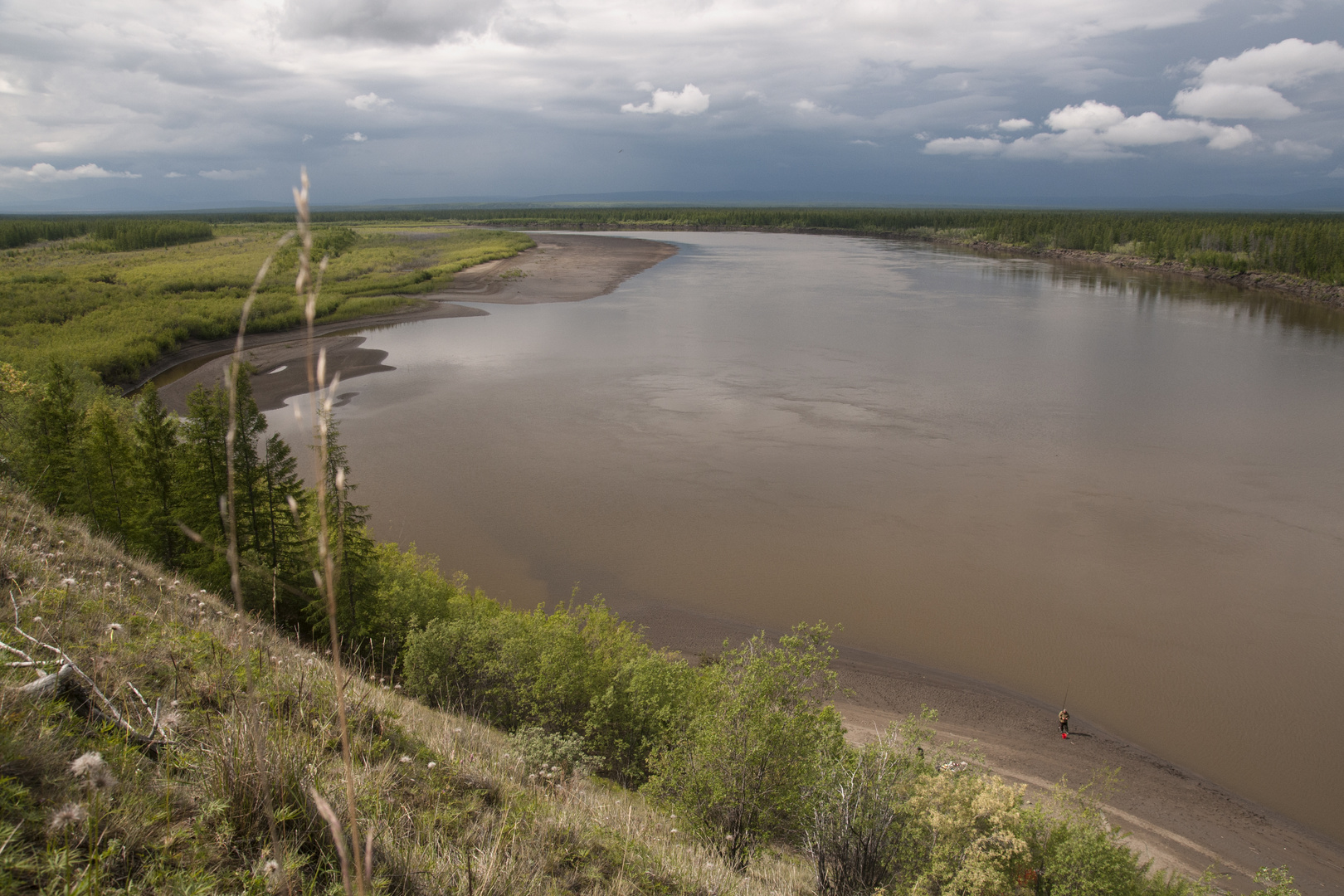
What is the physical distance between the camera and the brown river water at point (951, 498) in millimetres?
13734

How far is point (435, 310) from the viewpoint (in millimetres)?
46719

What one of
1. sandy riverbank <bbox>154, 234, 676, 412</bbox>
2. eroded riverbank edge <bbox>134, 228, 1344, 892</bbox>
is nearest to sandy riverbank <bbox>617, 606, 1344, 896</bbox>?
eroded riverbank edge <bbox>134, 228, 1344, 892</bbox>

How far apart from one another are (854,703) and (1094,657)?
4.83m

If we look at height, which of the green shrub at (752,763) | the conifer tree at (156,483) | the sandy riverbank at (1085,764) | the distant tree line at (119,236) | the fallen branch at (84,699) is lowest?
the sandy riverbank at (1085,764)

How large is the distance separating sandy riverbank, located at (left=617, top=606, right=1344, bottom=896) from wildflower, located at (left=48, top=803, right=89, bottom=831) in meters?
8.84

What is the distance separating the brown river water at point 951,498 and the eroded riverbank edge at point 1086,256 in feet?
83.6

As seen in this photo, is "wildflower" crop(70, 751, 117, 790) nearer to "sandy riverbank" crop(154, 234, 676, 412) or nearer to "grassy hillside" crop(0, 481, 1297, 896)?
"grassy hillside" crop(0, 481, 1297, 896)

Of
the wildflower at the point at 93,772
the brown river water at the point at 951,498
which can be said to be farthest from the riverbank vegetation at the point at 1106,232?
the wildflower at the point at 93,772

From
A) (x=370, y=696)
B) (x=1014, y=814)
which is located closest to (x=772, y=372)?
(x=1014, y=814)

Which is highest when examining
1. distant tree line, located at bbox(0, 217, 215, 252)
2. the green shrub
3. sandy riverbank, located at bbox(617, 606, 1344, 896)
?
distant tree line, located at bbox(0, 217, 215, 252)

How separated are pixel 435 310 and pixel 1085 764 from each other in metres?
43.2

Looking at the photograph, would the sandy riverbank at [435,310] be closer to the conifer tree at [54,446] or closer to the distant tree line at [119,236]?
the conifer tree at [54,446]

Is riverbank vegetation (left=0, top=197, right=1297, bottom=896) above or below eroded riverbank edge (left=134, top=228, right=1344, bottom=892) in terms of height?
above

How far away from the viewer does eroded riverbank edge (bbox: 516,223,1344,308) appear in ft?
186
